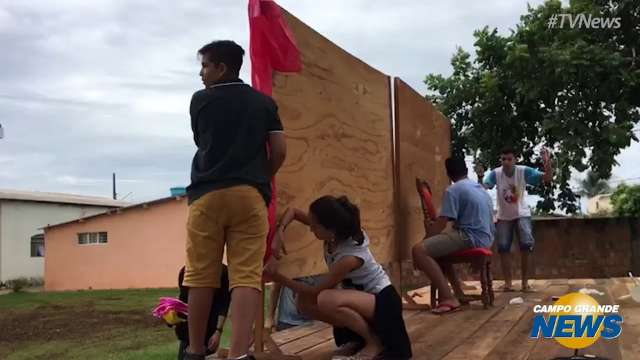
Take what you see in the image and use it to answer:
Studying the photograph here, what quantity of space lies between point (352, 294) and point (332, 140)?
4.58 ft

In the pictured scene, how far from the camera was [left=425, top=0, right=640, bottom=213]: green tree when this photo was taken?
1055 cm

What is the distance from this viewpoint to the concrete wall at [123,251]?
21812mm

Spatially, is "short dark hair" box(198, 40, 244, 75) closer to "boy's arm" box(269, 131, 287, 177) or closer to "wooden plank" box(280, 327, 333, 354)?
"boy's arm" box(269, 131, 287, 177)

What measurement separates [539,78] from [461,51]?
219 cm

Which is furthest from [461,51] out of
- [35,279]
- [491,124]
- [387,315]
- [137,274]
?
[35,279]

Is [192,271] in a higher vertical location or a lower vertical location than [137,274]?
higher

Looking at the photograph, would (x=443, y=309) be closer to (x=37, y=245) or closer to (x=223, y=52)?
(x=223, y=52)

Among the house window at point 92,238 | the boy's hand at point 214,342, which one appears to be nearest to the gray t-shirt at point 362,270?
the boy's hand at point 214,342

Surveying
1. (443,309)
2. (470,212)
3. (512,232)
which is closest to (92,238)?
(512,232)

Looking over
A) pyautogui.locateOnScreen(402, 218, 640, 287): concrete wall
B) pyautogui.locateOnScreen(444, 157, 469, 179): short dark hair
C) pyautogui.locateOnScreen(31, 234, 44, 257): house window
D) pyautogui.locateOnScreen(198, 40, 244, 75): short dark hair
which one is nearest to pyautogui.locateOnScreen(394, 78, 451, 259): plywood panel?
pyautogui.locateOnScreen(444, 157, 469, 179): short dark hair

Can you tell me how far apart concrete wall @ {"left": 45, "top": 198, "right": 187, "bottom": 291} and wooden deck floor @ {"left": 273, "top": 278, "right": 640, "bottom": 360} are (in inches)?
661

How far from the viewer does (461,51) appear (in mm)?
12969

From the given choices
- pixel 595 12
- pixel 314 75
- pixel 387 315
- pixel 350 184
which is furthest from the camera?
pixel 595 12

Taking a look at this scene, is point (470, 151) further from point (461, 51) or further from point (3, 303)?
point (3, 303)
